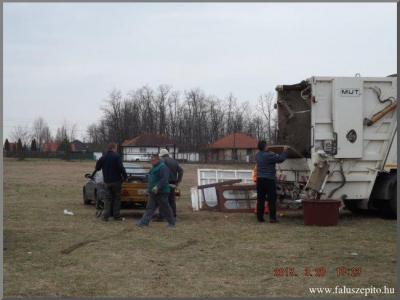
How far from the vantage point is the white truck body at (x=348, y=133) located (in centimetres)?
1320

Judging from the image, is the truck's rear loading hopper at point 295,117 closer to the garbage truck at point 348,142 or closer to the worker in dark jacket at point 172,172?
the garbage truck at point 348,142

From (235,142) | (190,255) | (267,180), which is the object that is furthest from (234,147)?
(190,255)

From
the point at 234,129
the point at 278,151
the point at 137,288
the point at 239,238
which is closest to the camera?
the point at 137,288

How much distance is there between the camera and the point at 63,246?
1017 centimetres

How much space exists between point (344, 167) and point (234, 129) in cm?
9642

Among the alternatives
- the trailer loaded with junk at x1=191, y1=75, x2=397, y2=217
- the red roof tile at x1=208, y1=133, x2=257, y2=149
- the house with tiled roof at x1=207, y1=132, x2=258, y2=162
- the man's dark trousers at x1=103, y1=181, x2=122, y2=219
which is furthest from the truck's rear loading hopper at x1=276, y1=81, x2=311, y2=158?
the red roof tile at x1=208, y1=133, x2=257, y2=149

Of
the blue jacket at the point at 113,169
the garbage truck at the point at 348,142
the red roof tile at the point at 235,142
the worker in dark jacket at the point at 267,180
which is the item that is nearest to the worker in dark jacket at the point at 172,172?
the blue jacket at the point at 113,169

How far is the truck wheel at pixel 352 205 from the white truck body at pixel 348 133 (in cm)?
34

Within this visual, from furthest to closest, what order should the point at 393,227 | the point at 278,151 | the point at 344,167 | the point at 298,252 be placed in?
1. the point at 278,151
2. the point at 344,167
3. the point at 393,227
4. the point at 298,252

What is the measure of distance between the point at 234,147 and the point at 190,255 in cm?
9543

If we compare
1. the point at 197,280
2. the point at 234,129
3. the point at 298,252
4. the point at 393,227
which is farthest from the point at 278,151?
the point at 234,129

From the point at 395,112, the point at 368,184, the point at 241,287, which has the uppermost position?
the point at 395,112

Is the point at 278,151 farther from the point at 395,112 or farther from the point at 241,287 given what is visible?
the point at 241,287

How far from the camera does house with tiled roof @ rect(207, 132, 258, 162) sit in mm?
104750
